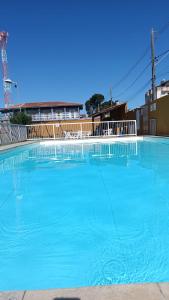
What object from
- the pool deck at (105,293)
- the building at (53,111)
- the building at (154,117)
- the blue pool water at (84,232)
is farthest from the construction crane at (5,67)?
the pool deck at (105,293)

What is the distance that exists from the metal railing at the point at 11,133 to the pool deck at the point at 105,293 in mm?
14191

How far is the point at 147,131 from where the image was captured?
816 inches

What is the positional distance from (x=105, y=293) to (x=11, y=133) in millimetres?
16271

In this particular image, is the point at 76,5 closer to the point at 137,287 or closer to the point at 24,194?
the point at 24,194

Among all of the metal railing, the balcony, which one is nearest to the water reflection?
the metal railing

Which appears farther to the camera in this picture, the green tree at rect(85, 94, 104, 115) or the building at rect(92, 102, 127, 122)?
the green tree at rect(85, 94, 104, 115)

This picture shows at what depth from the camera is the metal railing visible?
15453 millimetres

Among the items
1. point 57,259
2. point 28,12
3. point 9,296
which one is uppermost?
point 28,12

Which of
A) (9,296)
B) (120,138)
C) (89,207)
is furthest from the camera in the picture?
(120,138)

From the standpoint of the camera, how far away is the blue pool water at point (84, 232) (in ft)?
7.66

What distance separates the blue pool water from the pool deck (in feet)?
1.62

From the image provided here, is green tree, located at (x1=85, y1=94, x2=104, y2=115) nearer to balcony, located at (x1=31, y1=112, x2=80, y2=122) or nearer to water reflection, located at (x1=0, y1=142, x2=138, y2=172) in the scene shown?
balcony, located at (x1=31, y1=112, x2=80, y2=122)

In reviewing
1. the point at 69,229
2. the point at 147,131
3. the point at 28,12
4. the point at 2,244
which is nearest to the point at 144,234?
the point at 69,229

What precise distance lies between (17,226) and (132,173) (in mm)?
3923
